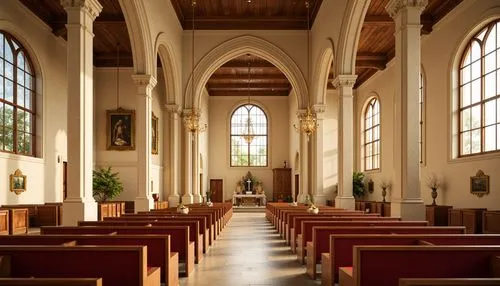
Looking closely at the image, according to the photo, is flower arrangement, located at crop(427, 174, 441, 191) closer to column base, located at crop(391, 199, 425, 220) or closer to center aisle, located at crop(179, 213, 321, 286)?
center aisle, located at crop(179, 213, 321, 286)

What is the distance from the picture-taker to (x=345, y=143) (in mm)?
13453

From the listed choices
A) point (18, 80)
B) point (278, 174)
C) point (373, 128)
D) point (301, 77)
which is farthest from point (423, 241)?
point (278, 174)

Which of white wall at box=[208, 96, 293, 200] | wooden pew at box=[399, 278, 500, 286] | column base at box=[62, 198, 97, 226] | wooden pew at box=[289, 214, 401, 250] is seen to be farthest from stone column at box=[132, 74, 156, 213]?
white wall at box=[208, 96, 293, 200]

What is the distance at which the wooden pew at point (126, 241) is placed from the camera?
4.75 m

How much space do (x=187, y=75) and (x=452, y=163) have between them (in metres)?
9.90

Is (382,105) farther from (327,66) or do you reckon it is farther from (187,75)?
(187,75)

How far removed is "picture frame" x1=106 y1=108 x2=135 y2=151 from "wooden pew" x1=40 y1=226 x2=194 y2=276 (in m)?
13.3

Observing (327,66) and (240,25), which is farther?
(240,25)

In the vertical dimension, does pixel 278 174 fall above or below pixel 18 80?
below

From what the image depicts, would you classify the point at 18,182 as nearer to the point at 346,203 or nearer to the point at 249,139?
the point at 346,203

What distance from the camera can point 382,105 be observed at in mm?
20297

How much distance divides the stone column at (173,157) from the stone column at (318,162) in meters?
5.13

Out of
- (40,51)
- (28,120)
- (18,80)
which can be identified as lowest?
(28,120)

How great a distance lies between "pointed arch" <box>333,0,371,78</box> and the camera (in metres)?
12.1
